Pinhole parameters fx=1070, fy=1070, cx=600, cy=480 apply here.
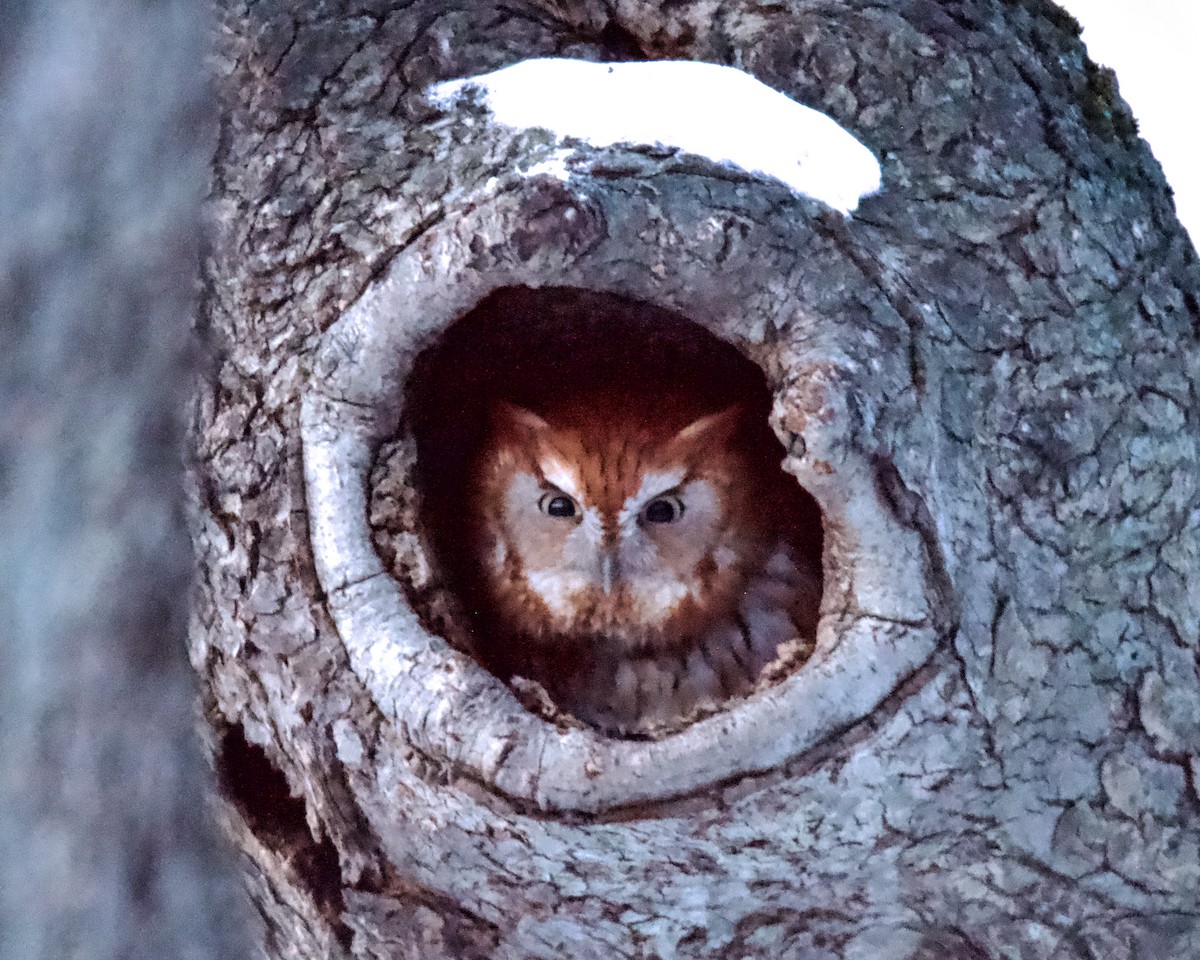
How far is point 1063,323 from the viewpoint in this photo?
171 centimetres

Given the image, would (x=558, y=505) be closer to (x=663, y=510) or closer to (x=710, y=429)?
(x=663, y=510)

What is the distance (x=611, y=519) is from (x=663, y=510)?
14cm

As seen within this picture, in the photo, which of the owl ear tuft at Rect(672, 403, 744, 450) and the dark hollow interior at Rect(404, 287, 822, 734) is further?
the owl ear tuft at Rect(672, 403, 744, 450)

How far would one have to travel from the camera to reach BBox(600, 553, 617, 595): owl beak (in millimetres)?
2199

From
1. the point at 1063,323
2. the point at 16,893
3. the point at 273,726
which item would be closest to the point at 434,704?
the point at 273,726

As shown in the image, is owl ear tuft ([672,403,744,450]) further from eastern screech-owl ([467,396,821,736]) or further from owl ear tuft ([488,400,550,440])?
owl ear tuft ([488,400,550,440])

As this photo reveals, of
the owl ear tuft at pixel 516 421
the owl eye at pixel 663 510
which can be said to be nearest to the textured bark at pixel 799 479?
the owl ear tuft at pixel 516 421

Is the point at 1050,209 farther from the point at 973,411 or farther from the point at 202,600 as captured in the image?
the point at 202,600

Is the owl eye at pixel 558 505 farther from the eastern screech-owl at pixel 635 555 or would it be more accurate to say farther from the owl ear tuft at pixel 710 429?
the owl ear tuft at pixel 710 429

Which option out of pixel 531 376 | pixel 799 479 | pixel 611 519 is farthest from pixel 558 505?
pixel 799 479

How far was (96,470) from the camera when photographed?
5.46ft

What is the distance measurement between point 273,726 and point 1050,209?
5.09ft

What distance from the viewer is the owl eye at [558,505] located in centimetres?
226

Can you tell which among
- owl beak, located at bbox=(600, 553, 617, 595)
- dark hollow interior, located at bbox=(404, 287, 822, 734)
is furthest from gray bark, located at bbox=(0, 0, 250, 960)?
owl beak, located at bbox=(600, 553, 617, 595)
